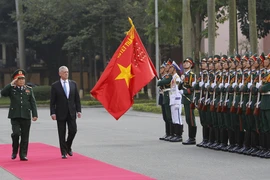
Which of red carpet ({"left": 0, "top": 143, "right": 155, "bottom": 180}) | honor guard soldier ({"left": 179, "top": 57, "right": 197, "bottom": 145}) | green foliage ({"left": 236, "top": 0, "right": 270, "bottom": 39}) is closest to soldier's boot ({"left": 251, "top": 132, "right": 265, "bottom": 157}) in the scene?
honor guard soldier ({"left": 179, "top": 57, "right": 197, "bottom": 145})

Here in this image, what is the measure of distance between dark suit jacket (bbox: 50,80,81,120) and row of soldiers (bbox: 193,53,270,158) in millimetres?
2862

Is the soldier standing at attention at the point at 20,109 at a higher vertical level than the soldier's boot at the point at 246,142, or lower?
higher

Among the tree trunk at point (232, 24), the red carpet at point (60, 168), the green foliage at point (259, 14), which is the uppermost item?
the green foliage at point (259, 14)

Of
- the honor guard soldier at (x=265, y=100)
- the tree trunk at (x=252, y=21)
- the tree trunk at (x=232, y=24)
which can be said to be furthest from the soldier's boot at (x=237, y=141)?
the tree trunk at (x=232, y=24)

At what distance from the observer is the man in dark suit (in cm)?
1588

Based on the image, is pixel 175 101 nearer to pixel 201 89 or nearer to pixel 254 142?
pixel 201 89

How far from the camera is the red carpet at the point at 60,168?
41.9 feet

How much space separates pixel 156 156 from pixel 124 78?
2.43 m

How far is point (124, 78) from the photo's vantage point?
17703 millimetres

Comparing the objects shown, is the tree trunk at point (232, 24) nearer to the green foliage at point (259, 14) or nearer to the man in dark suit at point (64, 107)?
the green foliage at point (259, 14)

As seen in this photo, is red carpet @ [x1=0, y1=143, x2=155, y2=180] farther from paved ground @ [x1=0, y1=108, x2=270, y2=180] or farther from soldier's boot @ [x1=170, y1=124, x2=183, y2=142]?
soldier's boot @ [x1=170, y1=124, x2=183, y2=142]

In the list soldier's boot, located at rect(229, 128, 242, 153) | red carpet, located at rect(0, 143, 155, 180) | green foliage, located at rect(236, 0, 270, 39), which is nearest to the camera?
red carpet, located at rect(0, 143, 155, 180)

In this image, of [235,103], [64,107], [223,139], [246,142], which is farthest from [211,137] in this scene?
[64,107]

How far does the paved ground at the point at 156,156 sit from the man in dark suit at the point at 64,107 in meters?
0.71
